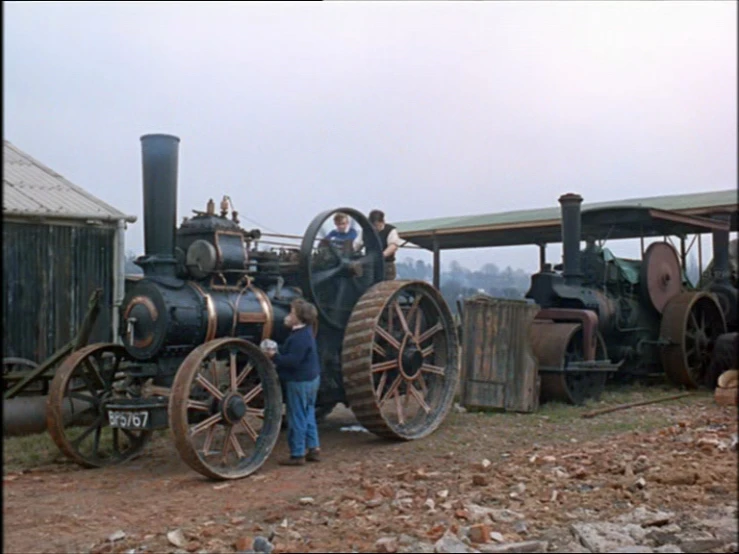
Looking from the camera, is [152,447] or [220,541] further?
[152,447]

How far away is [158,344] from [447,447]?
2171mm

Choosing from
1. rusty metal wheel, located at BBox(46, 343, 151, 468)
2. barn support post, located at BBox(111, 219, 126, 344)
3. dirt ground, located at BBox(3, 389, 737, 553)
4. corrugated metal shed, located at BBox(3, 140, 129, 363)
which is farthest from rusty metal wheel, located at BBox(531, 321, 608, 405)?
barn support post, located at BBox(111, 219, 126, 344)

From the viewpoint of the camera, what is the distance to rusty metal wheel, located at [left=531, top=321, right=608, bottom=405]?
830 centimetres

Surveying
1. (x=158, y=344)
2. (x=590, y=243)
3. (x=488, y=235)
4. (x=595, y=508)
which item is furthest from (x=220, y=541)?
(x=488, y=235)

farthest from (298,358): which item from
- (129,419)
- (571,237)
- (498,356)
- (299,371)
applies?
(571,237)

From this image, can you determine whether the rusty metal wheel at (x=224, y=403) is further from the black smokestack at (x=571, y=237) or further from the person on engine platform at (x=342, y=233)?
the black smokestack at (x=571, y=237)

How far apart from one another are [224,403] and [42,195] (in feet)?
18.2

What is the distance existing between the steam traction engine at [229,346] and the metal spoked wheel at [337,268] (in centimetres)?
1

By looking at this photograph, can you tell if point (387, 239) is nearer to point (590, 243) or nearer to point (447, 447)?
point (447, 447)

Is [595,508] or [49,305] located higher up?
[49,305]

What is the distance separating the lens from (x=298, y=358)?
5676 millimetres

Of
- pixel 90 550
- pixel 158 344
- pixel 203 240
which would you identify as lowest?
pixel 90 550

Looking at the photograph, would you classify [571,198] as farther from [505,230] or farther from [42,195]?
[42,195]

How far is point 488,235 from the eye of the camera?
14336mm
